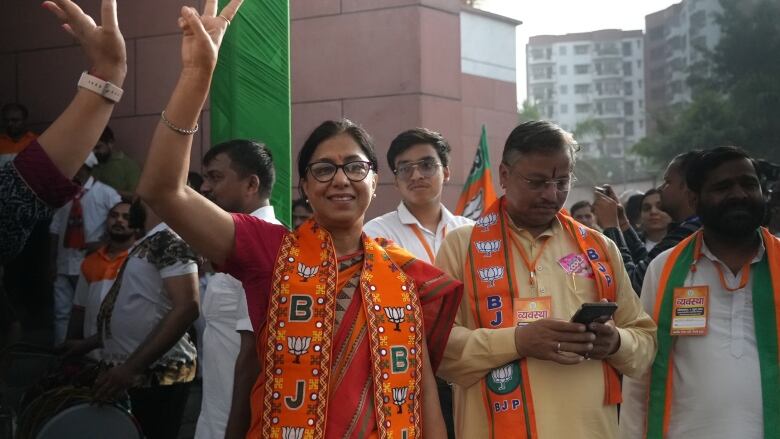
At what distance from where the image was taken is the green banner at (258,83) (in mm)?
4824

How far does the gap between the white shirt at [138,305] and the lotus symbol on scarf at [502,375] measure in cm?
211

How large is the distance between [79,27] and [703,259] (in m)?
2.43

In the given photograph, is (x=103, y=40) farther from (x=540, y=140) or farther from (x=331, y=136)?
(x=540, y=140)

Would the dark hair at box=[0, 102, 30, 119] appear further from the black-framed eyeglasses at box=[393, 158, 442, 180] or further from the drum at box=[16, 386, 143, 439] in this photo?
the black-framed eyeglasses at box=[393, 158, 442, 180]

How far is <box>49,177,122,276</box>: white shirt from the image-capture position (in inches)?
337

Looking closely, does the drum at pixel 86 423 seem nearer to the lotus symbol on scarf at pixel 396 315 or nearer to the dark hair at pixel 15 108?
the lotus symbol on scarf at pixel 396 315

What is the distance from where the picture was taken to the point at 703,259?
378 centimetres

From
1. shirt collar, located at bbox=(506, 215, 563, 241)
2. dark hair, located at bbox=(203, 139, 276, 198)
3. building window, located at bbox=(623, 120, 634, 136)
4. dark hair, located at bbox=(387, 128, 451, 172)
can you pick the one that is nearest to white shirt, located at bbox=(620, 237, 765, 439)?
shirt collar, located at bbox=(506, 215, 563, 241)

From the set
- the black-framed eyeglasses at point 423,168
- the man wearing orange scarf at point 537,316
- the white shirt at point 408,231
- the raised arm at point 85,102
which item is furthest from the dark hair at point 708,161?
the raised arm at point 85,102

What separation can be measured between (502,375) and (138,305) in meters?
2.34

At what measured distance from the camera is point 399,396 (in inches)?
111

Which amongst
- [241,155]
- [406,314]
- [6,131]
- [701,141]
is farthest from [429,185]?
[701,141]

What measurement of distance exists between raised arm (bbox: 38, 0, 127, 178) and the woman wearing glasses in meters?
0.16

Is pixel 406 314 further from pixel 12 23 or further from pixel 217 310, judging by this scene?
pixel 12 23
